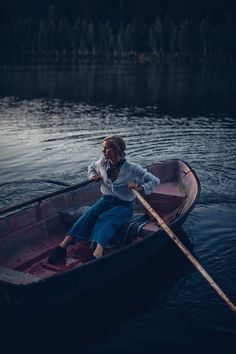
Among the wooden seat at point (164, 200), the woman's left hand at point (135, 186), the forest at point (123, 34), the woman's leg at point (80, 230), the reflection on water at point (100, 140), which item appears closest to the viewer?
the woman's left hand at point (135, 186)

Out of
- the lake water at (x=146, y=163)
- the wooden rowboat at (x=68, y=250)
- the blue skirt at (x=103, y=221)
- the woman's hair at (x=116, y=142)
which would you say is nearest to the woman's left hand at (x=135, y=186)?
the blue skirt at (x=103, y=221)

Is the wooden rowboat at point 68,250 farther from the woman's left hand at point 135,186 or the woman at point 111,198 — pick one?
the woman's left hand at point 135,186

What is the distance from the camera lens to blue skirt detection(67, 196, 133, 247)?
30.9ft

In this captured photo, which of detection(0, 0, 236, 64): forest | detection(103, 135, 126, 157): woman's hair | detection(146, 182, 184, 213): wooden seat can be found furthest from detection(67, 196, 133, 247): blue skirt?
detection(0, 0, 236, 64): forest

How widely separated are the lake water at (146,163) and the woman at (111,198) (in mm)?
1442

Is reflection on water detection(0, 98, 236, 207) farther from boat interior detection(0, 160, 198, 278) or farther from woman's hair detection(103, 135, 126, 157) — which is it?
woman's hair detection(103, 135, 126, 157)

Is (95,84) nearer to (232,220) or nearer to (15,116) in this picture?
(15,116)

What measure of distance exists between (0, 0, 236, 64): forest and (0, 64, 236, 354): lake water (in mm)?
63757

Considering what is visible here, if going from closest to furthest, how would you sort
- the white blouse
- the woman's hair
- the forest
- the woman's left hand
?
1. the woman's hair
2. the woman's left hand
3. the white blouse
4. the forest

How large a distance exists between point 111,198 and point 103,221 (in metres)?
0.68

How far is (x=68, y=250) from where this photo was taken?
10430mm

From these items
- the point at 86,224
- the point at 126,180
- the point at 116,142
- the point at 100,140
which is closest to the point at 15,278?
the point at 86,224

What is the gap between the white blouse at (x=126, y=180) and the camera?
31.7 feet

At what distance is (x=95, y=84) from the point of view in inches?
2267
